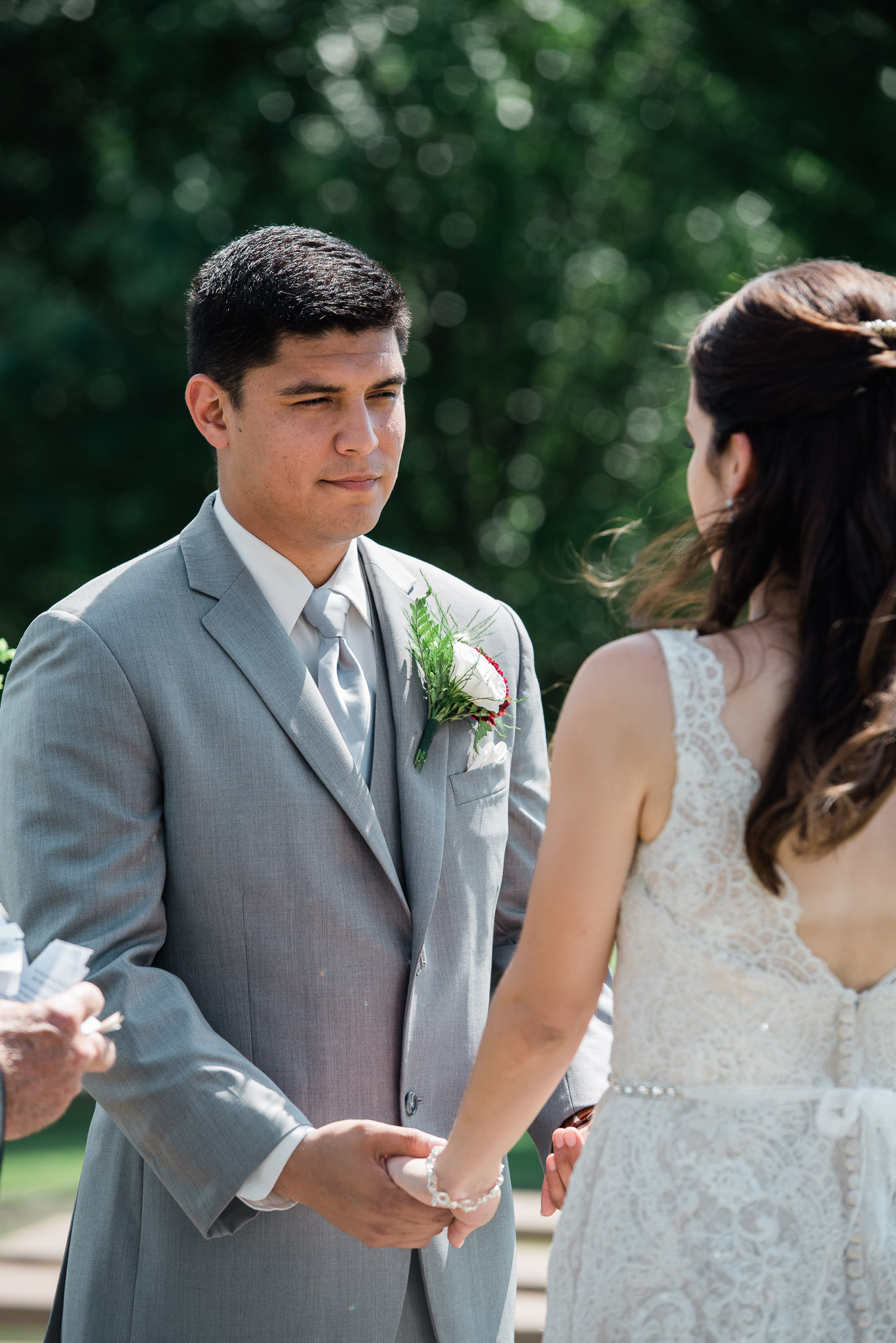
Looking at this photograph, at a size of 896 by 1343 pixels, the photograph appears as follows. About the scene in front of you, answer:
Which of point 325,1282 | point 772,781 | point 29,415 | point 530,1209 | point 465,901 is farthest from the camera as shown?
point 29,415

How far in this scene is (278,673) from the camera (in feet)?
8.19

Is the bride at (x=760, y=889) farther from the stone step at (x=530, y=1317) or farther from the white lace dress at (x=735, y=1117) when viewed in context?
the stone step at (x=530, y=1317)

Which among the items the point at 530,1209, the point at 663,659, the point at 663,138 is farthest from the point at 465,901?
the point at 663,138

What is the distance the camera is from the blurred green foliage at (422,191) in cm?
980

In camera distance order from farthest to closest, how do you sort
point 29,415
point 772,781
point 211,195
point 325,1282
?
1. point 29,415
2. point 211,195
3. point 325,1282
4. point 772,781

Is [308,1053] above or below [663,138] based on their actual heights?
below

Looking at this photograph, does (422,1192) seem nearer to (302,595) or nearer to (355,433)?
(302,595)

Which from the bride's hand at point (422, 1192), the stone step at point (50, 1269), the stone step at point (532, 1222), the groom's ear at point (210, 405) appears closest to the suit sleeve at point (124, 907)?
the bride's hand at point (422, 1192)

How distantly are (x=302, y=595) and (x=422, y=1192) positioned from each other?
3.53ft

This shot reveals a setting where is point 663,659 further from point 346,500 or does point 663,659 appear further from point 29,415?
point 29,415

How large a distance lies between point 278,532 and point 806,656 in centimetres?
119

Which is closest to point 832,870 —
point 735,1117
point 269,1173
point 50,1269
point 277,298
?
point 735,1117

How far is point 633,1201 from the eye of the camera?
1827 millimetres

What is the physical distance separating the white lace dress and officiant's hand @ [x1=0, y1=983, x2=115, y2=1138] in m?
0.71
